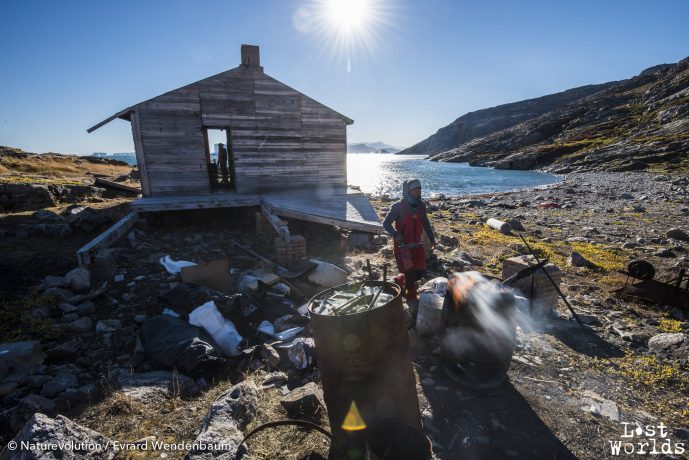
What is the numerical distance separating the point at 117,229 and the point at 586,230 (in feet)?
51.3

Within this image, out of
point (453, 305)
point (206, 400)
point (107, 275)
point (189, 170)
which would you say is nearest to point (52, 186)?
point (189, 170)

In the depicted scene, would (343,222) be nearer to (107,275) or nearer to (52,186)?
(107,275)

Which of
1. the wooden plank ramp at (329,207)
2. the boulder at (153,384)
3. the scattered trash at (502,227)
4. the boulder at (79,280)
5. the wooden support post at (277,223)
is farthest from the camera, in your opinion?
the scattered trash at (502,227)

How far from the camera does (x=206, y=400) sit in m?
3.76

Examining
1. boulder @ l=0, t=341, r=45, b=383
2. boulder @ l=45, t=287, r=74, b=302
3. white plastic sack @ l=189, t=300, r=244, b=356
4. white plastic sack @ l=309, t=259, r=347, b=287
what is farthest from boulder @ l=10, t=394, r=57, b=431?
white plastic sack @ l=309, t=259, r=347, b=287

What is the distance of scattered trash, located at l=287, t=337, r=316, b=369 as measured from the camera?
4414 millimetres

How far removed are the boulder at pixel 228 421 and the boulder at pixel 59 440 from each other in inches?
30.3

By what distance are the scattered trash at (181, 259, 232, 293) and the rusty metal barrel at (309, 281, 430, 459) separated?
432 centimetres

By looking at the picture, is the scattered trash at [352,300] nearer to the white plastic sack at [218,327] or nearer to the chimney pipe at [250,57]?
the white plastic sack at [218,327]

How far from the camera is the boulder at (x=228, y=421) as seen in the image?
2803 mm

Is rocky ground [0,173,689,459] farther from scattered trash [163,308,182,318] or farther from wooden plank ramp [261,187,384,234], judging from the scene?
wooden plank ramp [261,187,384,234]

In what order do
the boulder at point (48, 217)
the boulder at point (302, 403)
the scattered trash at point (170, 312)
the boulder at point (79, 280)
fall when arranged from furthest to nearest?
the boulder at point (48, 217)
the boulder at point (79, 280)
the scattered trash at point (170, 312)
the boulder at point (302, 403)

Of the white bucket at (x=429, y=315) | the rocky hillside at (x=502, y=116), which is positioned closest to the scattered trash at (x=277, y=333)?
the white bucket at (x=429, y=315)

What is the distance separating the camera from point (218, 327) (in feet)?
16.5
